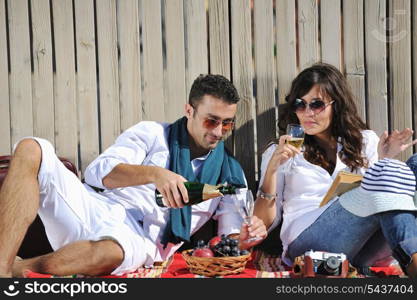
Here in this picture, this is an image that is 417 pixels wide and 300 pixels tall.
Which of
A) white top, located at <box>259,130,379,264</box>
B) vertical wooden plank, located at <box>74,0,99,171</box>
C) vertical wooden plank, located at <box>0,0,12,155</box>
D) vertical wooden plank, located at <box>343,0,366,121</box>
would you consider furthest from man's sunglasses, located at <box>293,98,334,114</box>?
vertical wooden plank, located at <box>0,0,12,155</box>

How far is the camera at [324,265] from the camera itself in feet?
10.0

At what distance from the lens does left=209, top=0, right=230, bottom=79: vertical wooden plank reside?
421 cm

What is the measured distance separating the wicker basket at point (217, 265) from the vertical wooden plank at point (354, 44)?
1.59 metres

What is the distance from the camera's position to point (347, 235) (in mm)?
3260

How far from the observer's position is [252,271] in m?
3.48

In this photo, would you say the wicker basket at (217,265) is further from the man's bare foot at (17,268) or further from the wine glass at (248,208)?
the man's bare foot at (17,268)

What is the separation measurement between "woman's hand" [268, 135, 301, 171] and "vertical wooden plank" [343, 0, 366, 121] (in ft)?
3.14

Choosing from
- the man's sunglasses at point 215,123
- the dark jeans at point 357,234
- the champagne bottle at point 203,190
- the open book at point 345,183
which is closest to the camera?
the dark jeans at point 357,234

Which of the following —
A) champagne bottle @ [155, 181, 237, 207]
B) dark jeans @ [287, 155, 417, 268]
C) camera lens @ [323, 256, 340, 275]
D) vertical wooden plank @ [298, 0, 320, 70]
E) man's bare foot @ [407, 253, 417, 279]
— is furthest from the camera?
vertical wooden plank @ [298, 0, 320, 70]

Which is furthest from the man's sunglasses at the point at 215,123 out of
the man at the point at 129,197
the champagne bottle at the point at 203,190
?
the champagne bottle at the point at 203,190

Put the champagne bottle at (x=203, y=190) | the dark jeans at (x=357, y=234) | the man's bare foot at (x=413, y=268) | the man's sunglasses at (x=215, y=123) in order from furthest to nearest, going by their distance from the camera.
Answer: the man's sunglasses at (x=215, y=123)
the champagne bottle at (x=203, y=190)
the dark jeans at (x=357, y=234)
the man's bare foot at (x=413, y=268)

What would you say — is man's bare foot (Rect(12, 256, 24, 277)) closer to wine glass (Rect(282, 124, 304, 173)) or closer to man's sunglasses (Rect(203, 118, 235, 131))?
man's sunglasses (Rect(203, 118, 235, 131))

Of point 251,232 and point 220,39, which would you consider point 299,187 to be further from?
point 220,39

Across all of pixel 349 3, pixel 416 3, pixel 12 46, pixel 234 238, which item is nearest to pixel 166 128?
pixel 234 238
